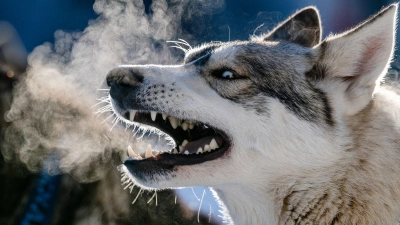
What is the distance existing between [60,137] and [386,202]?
378 centimetres

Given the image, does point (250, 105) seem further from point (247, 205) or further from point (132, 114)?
point (132, 114)

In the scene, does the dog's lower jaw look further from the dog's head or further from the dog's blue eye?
the dog's blue eye

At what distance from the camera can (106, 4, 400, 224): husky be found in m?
2.21

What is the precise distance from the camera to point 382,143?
2.25 meters

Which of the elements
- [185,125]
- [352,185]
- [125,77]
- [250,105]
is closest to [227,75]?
[250,105]

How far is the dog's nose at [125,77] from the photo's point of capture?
2502mm

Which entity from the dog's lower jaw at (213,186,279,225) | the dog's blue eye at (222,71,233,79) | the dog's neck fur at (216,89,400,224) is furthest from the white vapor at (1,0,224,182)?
the dog's neck fur at (216,89,400,224)

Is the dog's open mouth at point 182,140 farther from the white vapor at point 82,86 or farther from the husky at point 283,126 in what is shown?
the white vapor at point 82,86

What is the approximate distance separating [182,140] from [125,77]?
548 mm

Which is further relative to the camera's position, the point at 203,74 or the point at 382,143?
the point at 203,74

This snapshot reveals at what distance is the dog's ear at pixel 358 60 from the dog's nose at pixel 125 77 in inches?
41.8

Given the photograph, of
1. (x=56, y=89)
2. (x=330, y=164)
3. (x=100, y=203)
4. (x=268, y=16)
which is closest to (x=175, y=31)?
(x=268, y=16)

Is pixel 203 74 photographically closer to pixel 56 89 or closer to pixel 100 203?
pixel 100 203

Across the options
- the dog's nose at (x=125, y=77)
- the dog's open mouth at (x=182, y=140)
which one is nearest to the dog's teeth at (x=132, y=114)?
the dog's open mouth at (x=182, y=140)
